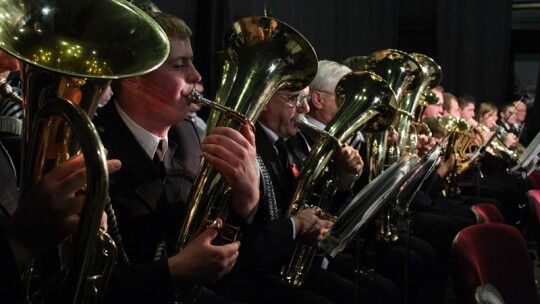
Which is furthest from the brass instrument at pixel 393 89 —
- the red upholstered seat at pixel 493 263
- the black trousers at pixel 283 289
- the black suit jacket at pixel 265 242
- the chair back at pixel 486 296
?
the chair back at pixel 486 296

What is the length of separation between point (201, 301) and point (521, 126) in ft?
25.6

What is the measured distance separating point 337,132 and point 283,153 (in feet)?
0.78

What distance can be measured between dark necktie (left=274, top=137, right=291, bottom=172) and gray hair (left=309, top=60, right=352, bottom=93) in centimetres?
74

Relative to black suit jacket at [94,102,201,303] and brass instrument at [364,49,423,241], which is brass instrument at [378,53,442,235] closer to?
brass instrument at [364,49,423,241]

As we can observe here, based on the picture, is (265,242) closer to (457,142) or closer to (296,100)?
(296,100)

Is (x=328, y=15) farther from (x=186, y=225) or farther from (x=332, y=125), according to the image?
(x=186, y=225)

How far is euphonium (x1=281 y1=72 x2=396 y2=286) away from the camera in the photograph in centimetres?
244

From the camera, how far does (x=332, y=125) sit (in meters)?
2.65

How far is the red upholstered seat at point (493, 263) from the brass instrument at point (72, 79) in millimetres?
1032

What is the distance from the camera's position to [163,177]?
187 cm

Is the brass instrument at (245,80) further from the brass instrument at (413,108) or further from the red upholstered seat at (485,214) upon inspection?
the brass instrument at (413,108)

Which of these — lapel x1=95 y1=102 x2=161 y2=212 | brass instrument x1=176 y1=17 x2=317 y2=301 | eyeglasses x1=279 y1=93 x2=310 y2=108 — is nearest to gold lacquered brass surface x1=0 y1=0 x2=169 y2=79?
brass instrument x1=176 y1=17 x2=317 y2=301

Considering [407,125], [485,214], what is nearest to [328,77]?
[407,125]

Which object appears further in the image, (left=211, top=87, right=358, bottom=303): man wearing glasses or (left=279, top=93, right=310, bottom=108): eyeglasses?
(left=279, top=93, right=310, bottom=108): eyeglasses
